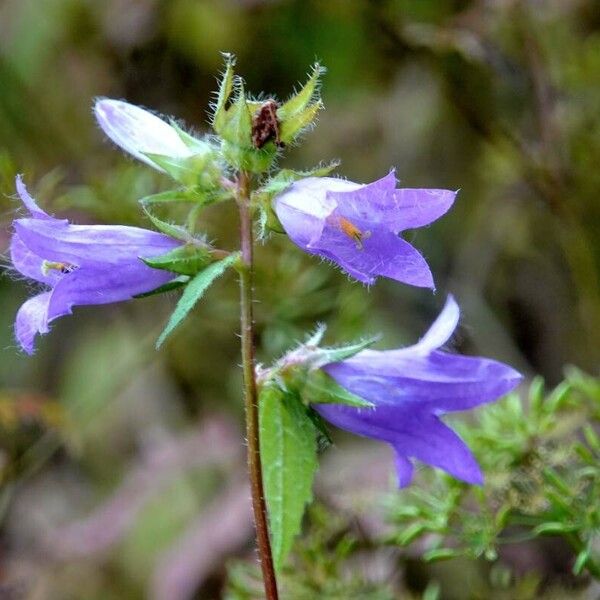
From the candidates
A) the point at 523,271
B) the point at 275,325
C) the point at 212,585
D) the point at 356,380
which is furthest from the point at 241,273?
the point at 523,271

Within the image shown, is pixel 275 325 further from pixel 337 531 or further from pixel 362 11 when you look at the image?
pixel 362 11

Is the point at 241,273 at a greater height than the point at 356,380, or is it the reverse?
the point at 241,273

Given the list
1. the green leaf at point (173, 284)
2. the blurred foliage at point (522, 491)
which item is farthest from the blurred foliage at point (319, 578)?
the green leaf at point (173, 284)

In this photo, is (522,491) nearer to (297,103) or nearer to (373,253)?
(373,253)

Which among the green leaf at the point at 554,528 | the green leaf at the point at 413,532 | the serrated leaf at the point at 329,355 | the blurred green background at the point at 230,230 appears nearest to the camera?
the serrated leaf at the point at 329,355

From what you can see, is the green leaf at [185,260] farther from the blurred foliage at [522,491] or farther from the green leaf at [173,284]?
the blurred foliage at [522,491]
